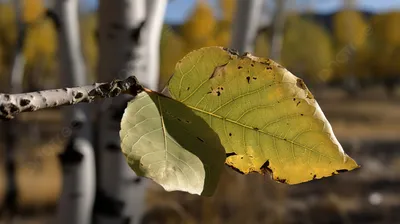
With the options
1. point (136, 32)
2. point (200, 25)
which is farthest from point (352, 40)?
point (136, 32)

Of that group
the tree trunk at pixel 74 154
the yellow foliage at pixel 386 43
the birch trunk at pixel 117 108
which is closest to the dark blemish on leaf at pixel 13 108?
the birch trunk at pixel 117 108

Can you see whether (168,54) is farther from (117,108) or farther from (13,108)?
(13,108)

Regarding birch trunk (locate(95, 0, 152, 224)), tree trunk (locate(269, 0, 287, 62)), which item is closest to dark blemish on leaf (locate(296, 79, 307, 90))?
birch trunk (locate(95, 0, 152, 224))

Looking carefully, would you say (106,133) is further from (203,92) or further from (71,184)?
(203,92)

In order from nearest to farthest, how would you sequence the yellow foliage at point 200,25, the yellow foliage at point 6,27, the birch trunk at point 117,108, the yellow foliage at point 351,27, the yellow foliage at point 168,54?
the birch trunk at point 117,108, the yellow foliage at point 6,27, the yellow foliage at point 168,54, the yellow foliage at point 200,25, the yellow foliage at point 351,27

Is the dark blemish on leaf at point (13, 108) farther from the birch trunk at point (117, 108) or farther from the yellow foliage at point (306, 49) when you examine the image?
the yellow foliage at point (306, 49)

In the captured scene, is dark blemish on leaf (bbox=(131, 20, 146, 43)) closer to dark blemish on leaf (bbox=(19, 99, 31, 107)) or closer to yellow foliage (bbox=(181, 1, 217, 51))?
dark blemish on leaf (bbox=(19, 99, 31, 107))
